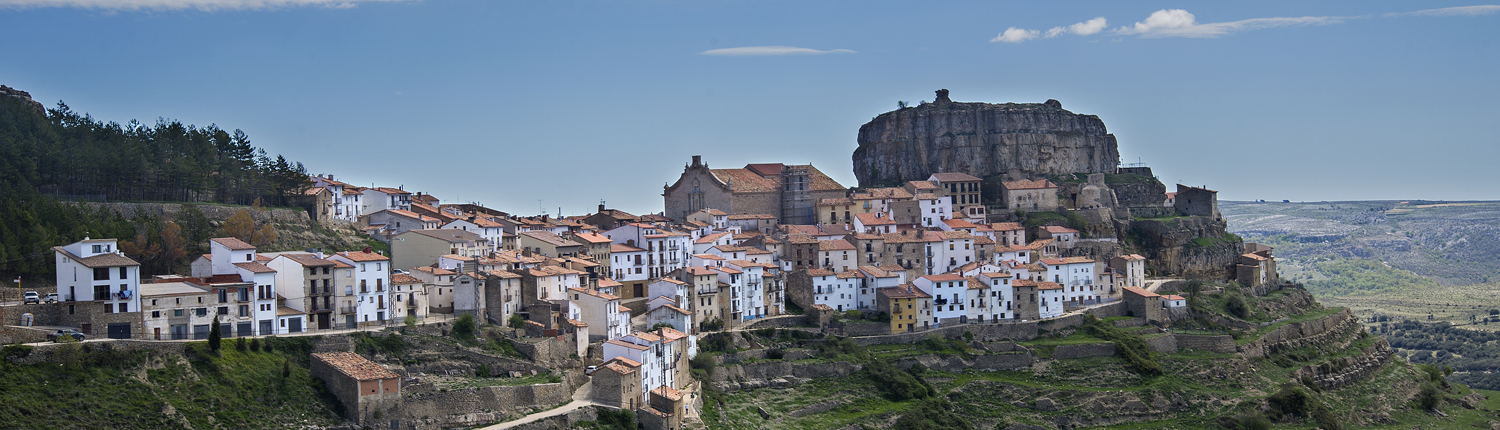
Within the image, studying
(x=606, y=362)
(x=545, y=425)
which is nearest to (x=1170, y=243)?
(x=606, y=362)

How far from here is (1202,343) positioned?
2992 inches

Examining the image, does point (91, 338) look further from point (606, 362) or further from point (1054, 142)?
point (1054, 142)

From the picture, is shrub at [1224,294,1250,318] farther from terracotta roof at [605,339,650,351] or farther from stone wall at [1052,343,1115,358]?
terracotta roof at [605,339,650,351]

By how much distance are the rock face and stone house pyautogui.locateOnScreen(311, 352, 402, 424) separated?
213 ft

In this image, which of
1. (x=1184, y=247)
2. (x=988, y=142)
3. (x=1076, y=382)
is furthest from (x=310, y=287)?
(x=988, y=142)

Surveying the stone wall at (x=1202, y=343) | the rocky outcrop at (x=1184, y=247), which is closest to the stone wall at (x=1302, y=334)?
the stone wall at (x=1202, y=343)

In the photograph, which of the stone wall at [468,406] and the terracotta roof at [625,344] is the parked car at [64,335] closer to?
the stone wall at [468,406]

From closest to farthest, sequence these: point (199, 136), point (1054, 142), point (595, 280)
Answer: point (595, 280), point (199, 136), point (1054, 142)

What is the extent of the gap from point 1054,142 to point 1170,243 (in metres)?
17.2

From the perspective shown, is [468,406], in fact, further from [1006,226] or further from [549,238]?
[1006,226]

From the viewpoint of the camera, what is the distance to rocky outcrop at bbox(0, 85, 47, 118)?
75.8m

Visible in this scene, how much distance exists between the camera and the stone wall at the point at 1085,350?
70812mm

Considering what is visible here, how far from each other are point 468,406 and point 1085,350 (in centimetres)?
3613

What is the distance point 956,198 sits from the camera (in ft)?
323
